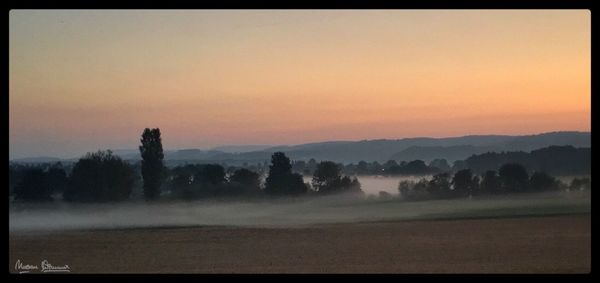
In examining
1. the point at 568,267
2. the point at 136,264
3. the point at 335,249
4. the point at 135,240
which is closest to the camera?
the point at 568,267

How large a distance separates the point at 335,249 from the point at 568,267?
4.96 m

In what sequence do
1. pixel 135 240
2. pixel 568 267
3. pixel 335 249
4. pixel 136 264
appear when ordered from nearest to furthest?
pixel 568 267, pixel 136 264, pixel 335 249, pixel 135 240

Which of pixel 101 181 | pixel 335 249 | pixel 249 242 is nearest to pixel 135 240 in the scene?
pixel 101 181

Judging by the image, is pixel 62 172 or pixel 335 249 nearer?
pixel 335 249

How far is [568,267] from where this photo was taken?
37.2 feet

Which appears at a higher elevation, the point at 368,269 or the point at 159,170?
the point at 159,170

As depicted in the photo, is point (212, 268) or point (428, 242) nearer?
point (212, 268)

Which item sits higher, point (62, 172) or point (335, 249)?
point (62, 172)

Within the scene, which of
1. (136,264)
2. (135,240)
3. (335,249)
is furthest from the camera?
(135,240)

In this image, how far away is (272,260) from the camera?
1237cm

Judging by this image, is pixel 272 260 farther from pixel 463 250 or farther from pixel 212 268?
pixel 463 250

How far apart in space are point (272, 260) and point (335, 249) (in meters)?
1.65

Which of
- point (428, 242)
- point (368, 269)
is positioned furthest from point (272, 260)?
point (428, 242)

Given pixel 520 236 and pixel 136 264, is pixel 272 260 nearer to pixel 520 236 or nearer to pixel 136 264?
pixel 136 264
